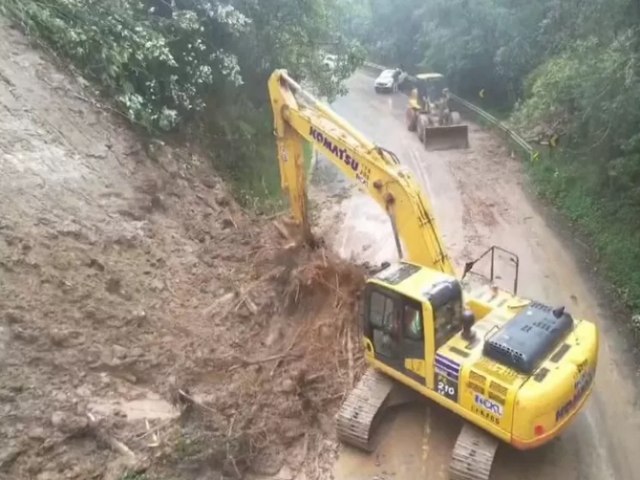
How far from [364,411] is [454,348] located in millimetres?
1653

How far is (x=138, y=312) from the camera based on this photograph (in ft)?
34.6

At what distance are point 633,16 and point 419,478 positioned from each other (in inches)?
377

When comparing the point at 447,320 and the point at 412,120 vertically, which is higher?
the point at 412,120

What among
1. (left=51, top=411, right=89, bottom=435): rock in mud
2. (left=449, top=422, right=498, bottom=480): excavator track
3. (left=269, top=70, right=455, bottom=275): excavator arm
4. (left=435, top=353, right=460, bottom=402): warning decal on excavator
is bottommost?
(left=449, top=422, right=498, bottom=480): excavator track

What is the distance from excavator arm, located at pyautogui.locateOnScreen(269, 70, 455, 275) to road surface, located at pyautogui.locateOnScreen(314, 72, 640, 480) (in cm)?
256

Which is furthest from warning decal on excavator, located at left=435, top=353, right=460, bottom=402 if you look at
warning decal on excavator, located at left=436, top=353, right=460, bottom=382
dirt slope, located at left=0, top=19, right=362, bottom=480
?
dirt slope, located at left=0, top=19, right=362, bottom=480

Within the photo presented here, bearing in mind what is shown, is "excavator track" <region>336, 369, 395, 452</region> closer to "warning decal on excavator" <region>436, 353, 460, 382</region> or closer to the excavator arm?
"warning decal on excavator" <region>436, 353, 460, 382</region>

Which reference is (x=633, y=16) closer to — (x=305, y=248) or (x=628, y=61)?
(x=628, y=61)

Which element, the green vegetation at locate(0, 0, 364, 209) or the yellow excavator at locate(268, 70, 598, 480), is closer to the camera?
the yellow excavator at locate(268, 70, 598, 480)

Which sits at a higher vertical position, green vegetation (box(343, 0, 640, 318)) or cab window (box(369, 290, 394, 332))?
green vegetation (box(343, 0, 640, 318))

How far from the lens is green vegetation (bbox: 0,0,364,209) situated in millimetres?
13656

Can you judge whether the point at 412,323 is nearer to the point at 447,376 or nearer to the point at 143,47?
the point at 447,376

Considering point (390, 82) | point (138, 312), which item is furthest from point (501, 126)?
point (138, 312)

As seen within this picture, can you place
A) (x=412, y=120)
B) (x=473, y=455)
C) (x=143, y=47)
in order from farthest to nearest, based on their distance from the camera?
(x=412, y=120) → (x=143, y=47) → (x=473, y=455)
